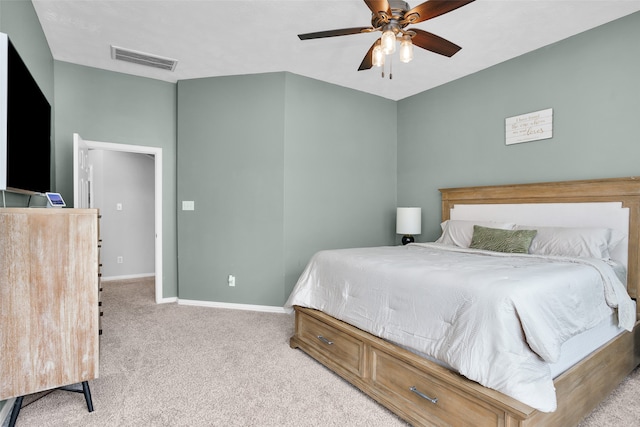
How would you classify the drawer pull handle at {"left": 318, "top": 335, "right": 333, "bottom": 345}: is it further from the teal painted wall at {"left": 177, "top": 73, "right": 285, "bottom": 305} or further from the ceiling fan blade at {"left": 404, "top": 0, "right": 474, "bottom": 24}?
the ceiling fan blade at {"left": 404, "top": 0, "right": 474, "bottom": 24}

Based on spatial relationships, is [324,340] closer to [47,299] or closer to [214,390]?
[214,390]

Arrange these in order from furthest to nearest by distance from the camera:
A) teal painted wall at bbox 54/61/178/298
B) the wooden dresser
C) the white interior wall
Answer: the white interior wall, teal painted wall at bbox 54/61/178/298, the wooden dresser

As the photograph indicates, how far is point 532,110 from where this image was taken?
3324 mm

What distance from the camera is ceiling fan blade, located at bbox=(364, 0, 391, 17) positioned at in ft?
6.36

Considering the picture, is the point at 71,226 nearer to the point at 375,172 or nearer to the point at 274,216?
the point at 274,216

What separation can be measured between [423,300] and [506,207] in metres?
2.21

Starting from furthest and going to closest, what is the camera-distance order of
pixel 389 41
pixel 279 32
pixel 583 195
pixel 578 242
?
pixel 279 32, pixel 583 195, pixel 578 242, pixel 389 41

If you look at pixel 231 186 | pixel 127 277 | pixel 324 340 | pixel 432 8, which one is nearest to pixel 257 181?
pixel 231 186

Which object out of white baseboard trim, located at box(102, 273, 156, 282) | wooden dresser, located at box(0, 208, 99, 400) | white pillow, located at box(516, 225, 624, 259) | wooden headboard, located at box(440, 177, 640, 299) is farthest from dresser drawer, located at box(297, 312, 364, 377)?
white baseboard trim, located at box(102, 273, 156, 282)

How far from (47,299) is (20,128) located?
978 mm

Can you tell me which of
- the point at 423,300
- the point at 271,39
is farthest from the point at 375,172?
the point at 423,300

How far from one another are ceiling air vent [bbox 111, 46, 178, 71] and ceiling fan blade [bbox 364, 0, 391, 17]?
2.49 meters

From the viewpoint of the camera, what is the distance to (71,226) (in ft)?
5.76

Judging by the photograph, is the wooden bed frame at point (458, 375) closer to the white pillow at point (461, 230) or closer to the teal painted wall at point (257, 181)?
the white pillow at point (461, 230)
